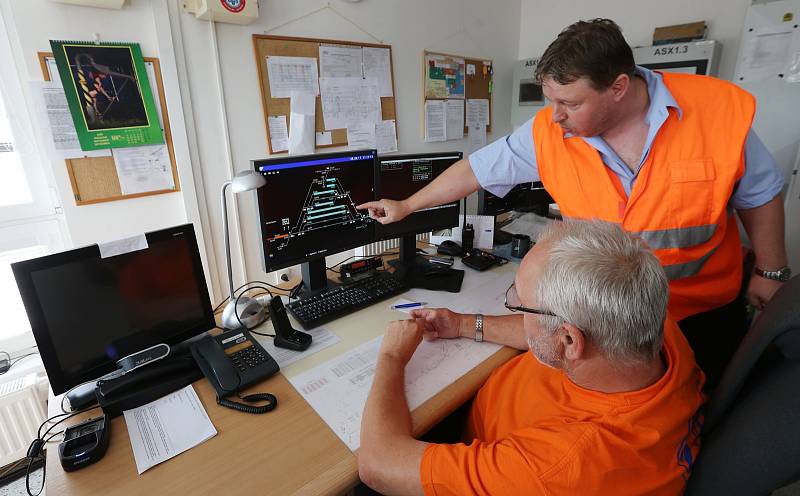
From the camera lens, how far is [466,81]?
3.30m

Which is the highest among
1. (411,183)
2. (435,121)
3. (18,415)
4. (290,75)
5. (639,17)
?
(639,17)

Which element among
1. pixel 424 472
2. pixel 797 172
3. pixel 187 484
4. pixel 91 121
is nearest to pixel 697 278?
pixel 424 472

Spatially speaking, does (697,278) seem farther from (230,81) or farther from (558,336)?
(230,81)

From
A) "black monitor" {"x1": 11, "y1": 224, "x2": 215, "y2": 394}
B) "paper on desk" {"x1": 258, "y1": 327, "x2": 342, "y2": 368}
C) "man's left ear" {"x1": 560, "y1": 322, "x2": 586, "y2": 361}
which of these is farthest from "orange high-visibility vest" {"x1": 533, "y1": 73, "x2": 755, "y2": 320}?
"black monitor" {"x1": 11, "y1": 224, "x2": 215, "y2": 394}

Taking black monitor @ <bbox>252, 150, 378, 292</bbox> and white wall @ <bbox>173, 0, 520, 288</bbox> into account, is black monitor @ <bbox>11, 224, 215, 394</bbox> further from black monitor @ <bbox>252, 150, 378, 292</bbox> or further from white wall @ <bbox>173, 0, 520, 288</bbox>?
white wall @ <bbox>173, 0, 520, 288</bbox>

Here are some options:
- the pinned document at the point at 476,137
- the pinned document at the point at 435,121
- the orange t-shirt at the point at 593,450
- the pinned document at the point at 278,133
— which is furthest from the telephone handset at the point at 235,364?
the pinned document at the point at 476,137

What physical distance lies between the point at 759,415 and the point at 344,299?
1.12 meters

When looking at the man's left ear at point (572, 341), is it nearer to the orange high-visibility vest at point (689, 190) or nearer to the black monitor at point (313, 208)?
the orange high-visibility vest at point (689, 190)

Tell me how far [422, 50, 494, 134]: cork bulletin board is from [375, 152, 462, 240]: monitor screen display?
1471mm

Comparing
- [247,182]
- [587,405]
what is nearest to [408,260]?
[247,182]

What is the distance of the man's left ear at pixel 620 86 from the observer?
1130 mm

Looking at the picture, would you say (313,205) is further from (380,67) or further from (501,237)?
(380,67)

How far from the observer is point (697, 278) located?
4.11 ft

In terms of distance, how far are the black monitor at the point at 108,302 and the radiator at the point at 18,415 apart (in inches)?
41.4
